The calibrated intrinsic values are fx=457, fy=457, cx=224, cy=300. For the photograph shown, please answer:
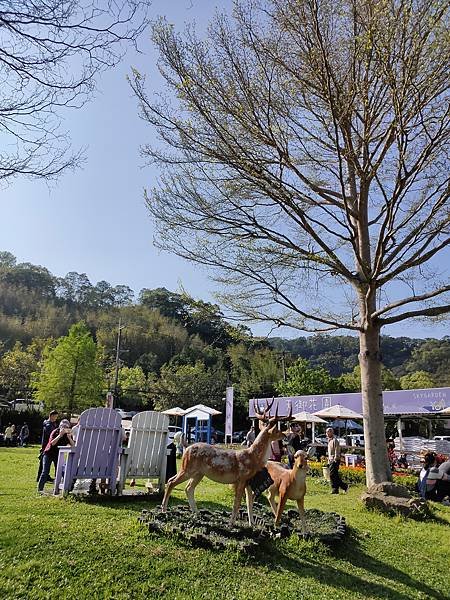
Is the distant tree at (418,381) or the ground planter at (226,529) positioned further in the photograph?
the distant tree at (418,381)

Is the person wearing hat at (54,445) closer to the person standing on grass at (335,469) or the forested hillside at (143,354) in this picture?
the person standing on grass at (335,469)

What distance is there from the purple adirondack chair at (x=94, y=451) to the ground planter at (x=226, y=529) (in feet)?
5.15

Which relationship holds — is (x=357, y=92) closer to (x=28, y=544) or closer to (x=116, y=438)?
(x=116, y=438)

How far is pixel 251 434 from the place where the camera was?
1004 cm

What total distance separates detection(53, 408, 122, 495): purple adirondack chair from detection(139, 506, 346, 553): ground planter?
157 centimetres

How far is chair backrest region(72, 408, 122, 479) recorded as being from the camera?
655 cm

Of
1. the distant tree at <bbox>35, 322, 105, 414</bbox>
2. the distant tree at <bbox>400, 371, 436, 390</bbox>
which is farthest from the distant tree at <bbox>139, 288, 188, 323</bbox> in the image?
the distant tree at <bbox>35, 322, 105, 414</bbox>


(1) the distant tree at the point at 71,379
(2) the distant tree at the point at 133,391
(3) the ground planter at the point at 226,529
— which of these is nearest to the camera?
(3) the ground planter at the point at 226,529

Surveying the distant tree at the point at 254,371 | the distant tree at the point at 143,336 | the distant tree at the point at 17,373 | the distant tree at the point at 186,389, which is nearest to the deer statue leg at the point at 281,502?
the distant tree at the point at 17,373

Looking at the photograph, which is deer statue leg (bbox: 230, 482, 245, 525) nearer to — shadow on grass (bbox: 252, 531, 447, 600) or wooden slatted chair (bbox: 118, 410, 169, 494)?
shadow on grass (bbox: 252, 531, 447, 600)

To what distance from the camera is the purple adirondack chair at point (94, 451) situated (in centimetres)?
646

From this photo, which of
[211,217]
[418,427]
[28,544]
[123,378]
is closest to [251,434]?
[211,217]

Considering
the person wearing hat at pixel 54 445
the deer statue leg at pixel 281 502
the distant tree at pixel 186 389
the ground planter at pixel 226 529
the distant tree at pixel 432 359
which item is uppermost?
the distant tree at pixel 432 359

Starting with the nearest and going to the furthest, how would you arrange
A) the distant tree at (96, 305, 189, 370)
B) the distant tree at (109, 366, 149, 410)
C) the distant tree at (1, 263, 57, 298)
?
the distant tree at (109, 366, 149, 410) < the distant tree at (96, 305, 189, 370) < the distant tree at (1, 263, 57, 298)
